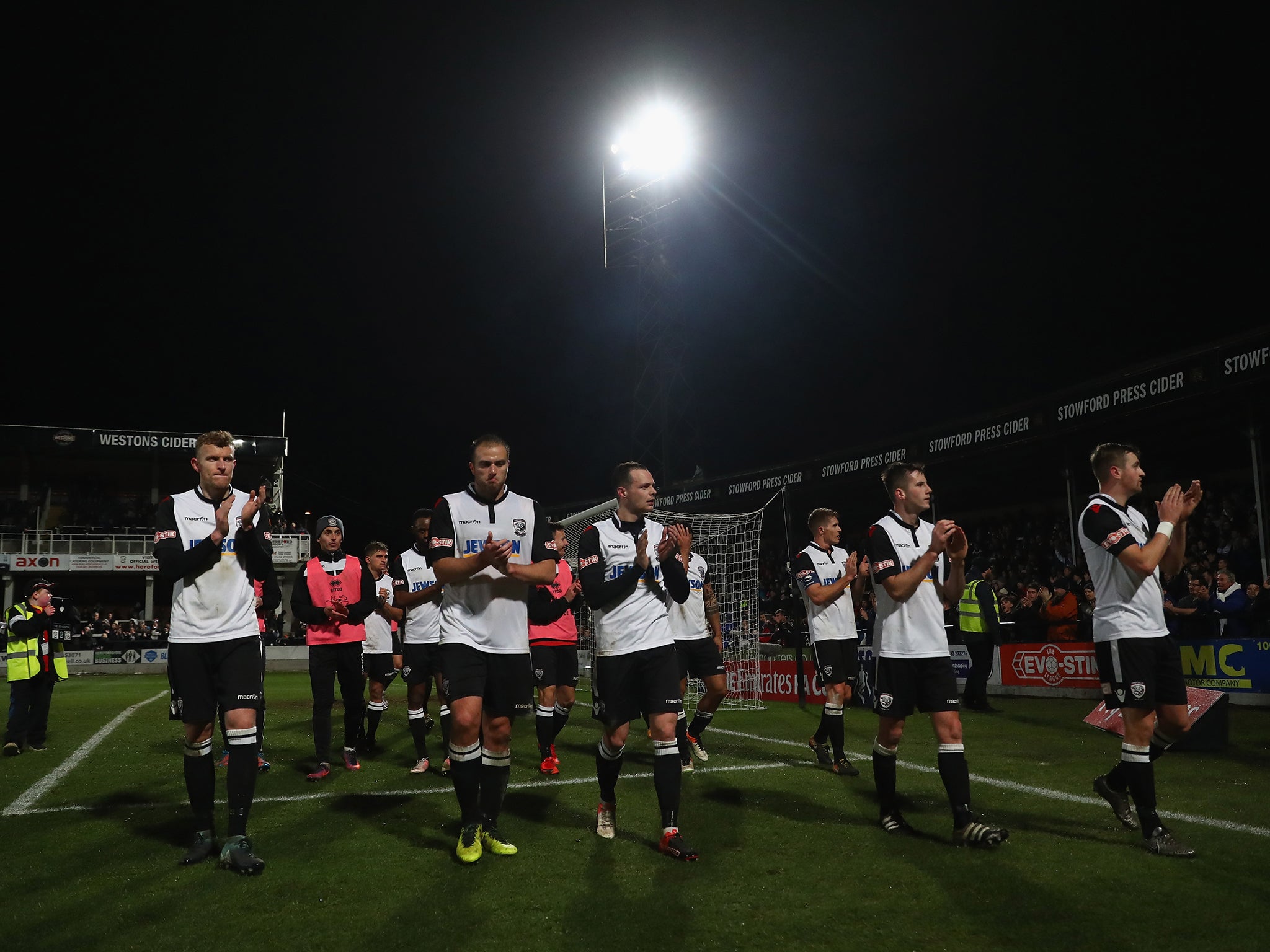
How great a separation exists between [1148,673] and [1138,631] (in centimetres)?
25

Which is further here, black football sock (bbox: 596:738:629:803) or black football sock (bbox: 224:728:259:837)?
black football sock (bbox: 596:738:629:803)

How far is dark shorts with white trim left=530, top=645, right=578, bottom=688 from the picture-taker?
Result: 885 centimetres

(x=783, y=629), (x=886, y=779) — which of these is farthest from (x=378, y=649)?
(x=783, y=629)

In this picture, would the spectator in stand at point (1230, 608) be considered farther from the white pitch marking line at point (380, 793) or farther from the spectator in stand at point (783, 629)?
the spectator in stand at point (783, 629)

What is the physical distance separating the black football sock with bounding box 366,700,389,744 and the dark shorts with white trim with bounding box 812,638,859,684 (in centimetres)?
461

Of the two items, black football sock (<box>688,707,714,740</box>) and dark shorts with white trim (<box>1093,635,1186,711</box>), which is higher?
dark shorts with white trim (<box>1093,635,1186,711</box>)

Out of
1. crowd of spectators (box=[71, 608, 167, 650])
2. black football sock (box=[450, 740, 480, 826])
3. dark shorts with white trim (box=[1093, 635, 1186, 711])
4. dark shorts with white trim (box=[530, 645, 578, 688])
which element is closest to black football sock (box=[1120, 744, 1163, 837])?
dark shorts with white trim (box=[1093, 635, 1186, 711])

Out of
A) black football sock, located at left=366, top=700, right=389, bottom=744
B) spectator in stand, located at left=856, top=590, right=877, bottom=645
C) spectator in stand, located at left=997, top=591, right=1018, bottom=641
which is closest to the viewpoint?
black football sock, located at left=366, top=700, right=389, bottom=744

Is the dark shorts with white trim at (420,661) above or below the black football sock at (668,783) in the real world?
above

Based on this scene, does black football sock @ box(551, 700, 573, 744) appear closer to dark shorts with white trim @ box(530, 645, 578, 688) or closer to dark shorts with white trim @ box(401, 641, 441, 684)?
dark shorts with white trim @ box(530, 645, 578, 688)

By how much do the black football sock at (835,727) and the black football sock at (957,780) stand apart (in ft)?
8.33

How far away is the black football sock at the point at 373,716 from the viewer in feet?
32.3

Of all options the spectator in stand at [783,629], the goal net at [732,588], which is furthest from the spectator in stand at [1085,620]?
the spectator in stand at [783,629]

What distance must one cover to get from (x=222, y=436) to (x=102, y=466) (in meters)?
49.5
